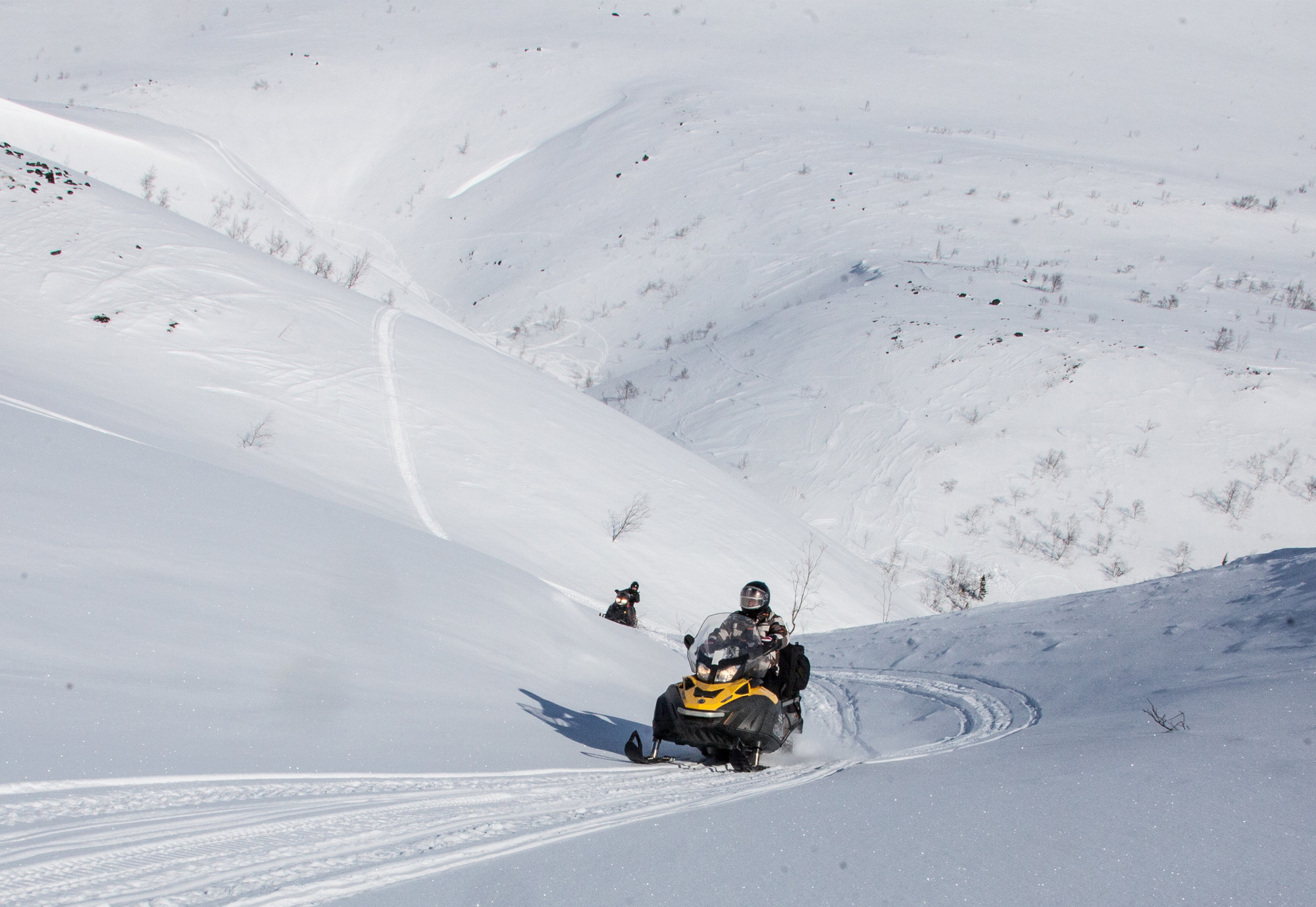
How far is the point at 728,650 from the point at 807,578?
1064 centimetres

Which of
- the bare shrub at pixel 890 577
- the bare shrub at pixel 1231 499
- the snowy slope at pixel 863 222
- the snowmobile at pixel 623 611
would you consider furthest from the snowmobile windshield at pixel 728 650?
the bare shrub at pixel 1231 499

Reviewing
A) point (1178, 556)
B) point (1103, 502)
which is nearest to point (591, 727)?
point (1178, 556)

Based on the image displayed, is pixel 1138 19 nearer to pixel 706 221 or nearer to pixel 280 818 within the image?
pixel 706 221

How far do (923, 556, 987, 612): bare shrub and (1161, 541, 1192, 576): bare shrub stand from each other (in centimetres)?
406

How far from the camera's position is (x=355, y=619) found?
27.2ft

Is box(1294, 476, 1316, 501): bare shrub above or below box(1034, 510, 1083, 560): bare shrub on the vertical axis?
above

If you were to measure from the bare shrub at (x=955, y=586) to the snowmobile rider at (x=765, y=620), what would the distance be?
13026 mm

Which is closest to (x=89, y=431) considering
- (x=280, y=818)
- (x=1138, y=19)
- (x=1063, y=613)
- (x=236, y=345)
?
(x=280, y=818)

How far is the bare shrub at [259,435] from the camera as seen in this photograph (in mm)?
14969

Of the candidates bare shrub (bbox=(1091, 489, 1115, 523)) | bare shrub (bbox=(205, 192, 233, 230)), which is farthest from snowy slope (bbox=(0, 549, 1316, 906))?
bare shrub (bbox=(205, 192, 233, 230))

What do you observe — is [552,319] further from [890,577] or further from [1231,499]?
[1231,499]

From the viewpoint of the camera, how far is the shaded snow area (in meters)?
4.30

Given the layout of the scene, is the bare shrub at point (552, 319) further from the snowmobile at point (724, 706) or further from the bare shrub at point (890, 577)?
the snowmobile at point (724, 706)

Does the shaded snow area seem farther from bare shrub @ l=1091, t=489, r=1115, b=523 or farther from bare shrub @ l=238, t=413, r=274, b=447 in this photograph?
bare shrub @ l=238, t=413, r=274, b=447
